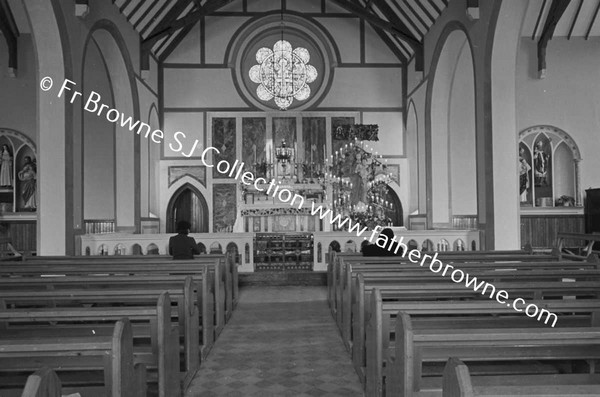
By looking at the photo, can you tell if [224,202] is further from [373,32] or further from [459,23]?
[459,23]

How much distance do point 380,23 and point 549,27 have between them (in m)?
3.92

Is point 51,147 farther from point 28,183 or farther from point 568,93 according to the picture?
point 568,93

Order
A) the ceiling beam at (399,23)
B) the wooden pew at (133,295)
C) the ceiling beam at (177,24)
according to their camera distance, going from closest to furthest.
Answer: the wooden pew at (133,295)
the ceiling beam at (177,24)
the ceiling beam at (399,23)

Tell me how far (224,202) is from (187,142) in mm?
2022

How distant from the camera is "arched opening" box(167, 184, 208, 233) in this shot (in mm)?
16156

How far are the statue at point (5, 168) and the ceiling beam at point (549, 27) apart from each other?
12116 mm

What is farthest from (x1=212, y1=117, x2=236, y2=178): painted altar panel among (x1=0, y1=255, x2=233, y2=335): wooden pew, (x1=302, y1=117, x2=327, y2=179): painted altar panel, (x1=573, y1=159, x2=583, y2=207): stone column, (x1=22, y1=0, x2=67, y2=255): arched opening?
(x1=0, y1=255, x2=233, y2=335): wooden pew

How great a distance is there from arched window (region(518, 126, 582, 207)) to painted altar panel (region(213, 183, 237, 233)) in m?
7.64

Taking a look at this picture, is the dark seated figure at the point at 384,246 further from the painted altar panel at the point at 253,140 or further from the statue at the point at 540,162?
the painted altar panel at the point at 253,140

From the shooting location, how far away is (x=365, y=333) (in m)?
4.47

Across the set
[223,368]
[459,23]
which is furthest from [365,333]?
[459,23]

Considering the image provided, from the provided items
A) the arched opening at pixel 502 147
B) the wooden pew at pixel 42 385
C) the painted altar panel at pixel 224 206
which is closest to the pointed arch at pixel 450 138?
the arched opening at pixel 502 147

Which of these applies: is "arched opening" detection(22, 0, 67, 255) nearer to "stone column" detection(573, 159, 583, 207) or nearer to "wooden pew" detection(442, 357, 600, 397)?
"wooden pew" detection(442, 357, 600, 397)

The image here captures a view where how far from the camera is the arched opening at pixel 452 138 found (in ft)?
42.3
